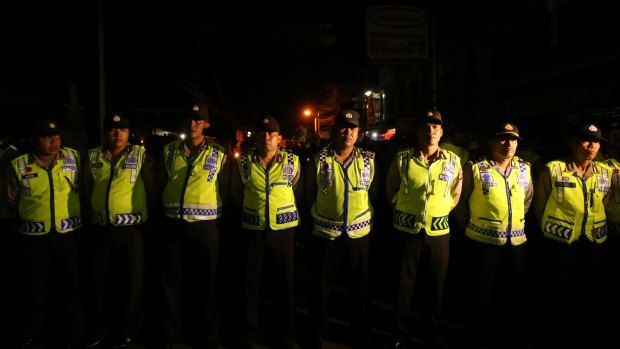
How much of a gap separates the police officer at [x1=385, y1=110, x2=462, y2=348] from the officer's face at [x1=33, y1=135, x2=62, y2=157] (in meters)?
3.31

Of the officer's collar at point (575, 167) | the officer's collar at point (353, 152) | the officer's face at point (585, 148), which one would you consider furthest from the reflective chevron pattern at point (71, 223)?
the officer's face at point (585, 148)

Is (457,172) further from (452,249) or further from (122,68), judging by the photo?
(122,68)

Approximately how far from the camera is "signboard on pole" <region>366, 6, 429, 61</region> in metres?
10.3

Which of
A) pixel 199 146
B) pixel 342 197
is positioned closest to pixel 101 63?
pixel 199 146

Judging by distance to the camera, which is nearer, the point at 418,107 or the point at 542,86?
the point at 542,86

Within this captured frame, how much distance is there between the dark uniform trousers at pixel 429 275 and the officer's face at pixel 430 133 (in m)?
0.84

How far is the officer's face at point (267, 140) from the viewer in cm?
365

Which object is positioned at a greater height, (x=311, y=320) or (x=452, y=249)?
(x=452, y=249)

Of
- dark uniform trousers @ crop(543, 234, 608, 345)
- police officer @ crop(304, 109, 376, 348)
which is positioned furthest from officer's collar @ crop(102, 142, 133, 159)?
dark uniform trousers @ crop(543, 234, 608, 345)

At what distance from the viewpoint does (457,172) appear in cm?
363

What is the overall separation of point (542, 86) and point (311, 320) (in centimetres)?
915

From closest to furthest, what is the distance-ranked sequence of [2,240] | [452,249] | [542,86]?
[2,240], [452,249], [542,86]

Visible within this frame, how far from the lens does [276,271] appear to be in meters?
3.66

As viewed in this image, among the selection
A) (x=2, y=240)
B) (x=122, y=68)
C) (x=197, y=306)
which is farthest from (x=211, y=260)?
(x=122, y=68)
